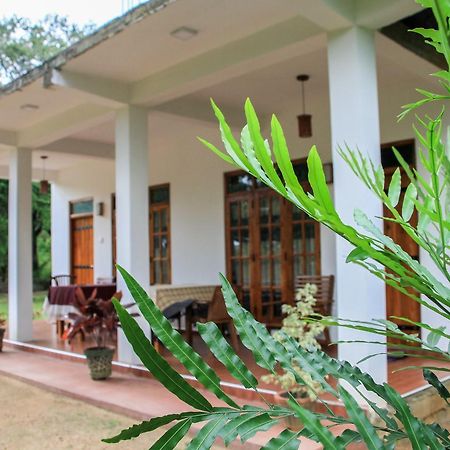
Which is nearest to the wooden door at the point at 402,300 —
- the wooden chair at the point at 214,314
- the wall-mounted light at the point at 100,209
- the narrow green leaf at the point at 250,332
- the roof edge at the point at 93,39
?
the wooden chair at the point at 214,314

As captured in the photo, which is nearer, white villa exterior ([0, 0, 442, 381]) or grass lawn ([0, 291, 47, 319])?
white villa exterior ([0, 0, 442, 381])

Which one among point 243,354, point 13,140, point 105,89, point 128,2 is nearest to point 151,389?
point 243,354

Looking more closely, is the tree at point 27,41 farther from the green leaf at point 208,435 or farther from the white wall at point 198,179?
the green leaf at point 208,435

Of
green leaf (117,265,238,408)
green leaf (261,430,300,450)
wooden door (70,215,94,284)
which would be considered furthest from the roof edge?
wooden door (70,215,94,284)

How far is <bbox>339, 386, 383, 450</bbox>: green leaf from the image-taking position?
1.99 ft

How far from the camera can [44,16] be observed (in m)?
21.7

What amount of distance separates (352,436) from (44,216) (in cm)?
2170

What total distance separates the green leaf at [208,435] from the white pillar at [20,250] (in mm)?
7019

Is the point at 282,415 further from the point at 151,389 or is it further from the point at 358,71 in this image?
the point at 151,389

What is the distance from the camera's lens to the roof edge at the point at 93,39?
12.7ft

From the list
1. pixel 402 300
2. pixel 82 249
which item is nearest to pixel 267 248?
pixel 402 300

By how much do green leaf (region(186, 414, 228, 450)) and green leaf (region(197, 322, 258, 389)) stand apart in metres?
0.06

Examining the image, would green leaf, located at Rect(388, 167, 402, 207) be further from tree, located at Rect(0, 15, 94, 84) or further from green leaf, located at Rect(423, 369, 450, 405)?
tree, located at Rect(0, 15, 94, 84)

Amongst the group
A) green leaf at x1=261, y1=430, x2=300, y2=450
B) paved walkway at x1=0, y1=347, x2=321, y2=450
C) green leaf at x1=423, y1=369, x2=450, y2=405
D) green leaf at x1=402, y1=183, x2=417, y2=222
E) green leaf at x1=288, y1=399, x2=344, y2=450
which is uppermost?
green leaf at x1=402, y1=183, x2=417, y2=222
